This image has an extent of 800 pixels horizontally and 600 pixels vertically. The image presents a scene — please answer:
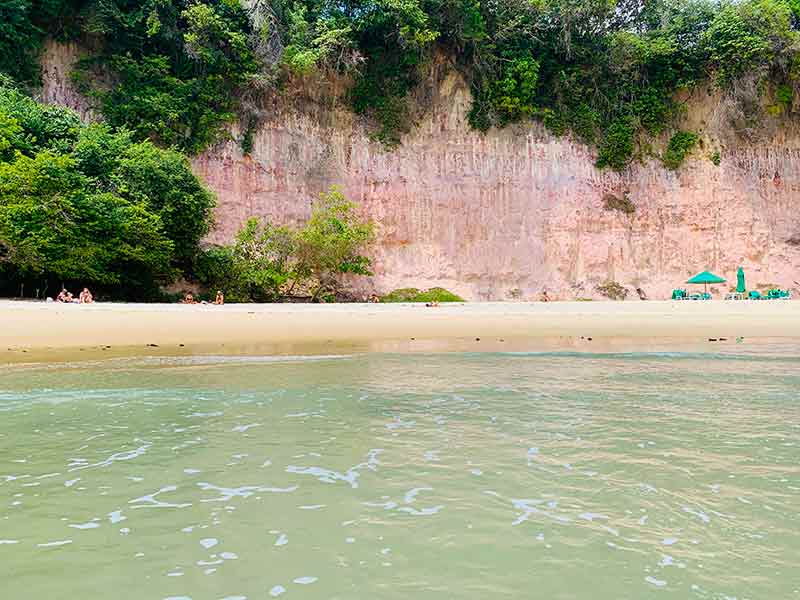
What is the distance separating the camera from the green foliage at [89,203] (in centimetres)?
1638

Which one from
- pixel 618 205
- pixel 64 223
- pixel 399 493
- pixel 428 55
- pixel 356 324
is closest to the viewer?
pixel 399 493

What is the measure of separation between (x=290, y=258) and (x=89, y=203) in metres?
7.08

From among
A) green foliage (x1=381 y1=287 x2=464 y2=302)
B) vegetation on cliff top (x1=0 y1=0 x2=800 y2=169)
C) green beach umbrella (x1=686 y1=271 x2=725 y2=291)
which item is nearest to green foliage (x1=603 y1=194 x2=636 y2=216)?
vegetation on cliff top (x1=0 y1=0 x2=800 y2=169)

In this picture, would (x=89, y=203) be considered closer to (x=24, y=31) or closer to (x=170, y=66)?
(x=170, y=66)

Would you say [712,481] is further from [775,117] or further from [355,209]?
[775,117]

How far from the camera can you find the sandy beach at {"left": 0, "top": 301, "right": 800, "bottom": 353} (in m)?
10.9

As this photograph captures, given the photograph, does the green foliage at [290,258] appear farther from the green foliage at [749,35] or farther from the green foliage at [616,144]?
the green foliage at [749,35]

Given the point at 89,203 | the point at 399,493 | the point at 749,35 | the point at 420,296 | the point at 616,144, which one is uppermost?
the point at 749,35

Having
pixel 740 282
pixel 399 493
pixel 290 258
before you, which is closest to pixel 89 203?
pixel 290 258

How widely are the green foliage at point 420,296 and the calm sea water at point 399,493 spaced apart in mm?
18130

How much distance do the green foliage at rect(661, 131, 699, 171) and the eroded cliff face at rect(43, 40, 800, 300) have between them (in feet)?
1.23

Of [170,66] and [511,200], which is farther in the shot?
[511,200]

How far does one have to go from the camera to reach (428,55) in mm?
26172

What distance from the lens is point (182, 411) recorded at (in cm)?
495
